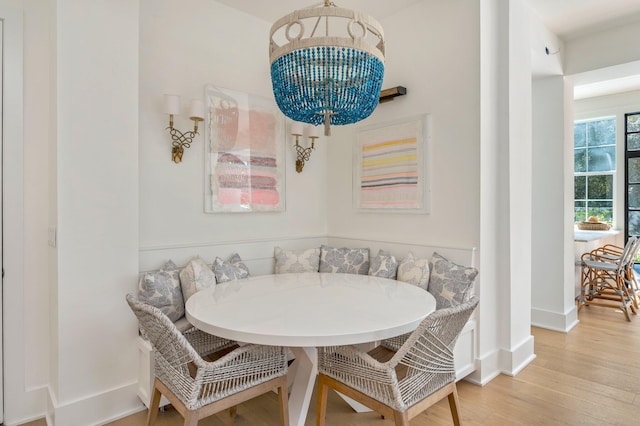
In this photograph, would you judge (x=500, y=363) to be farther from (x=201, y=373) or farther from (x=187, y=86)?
(x=187, y=86)

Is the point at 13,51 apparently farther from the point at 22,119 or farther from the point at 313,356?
the point at 313,356

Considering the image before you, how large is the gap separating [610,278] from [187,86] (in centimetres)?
500

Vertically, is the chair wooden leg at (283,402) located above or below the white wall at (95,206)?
below

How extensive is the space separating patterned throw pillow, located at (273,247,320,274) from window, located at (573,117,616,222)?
474 cm

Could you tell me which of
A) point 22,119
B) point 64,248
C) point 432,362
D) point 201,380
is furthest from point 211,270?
point 432,362

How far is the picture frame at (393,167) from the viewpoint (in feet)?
9.58

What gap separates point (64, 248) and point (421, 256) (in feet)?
7.80

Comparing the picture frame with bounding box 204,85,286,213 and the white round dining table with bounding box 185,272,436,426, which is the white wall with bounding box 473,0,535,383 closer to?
the white round dining table with bounding box 185,272,436,426

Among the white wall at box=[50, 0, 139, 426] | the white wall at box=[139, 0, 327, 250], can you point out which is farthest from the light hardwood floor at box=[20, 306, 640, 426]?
the white wall at box=[139, 0, 327, 250]

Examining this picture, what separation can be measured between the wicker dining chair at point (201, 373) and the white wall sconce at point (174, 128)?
1.36 meters

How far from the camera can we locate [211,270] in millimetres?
2561

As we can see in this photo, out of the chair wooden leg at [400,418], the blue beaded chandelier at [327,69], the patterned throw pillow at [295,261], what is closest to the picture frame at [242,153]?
the patterned throw pillow at [295,261]

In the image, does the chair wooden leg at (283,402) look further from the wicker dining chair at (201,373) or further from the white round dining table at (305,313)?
the white round dining table at (305,313)

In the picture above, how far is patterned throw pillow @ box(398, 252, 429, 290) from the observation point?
2552mm
